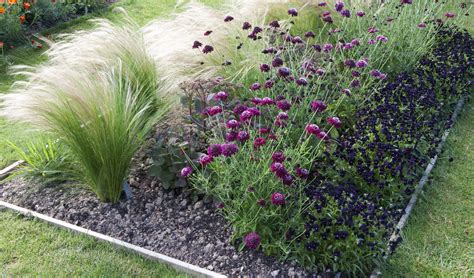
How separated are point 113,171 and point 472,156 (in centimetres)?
251

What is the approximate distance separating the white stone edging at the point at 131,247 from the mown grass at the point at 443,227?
3.19 ft

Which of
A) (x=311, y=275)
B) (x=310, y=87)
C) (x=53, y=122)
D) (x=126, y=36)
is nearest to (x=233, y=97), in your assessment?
(x=310, y=87)

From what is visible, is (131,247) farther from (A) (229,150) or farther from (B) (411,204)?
(B) (411,204)

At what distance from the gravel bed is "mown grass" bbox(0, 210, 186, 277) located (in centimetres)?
11

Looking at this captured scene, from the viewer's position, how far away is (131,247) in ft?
9.61

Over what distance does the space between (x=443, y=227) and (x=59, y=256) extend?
2.22 metres

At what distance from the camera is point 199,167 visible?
3.33 meters

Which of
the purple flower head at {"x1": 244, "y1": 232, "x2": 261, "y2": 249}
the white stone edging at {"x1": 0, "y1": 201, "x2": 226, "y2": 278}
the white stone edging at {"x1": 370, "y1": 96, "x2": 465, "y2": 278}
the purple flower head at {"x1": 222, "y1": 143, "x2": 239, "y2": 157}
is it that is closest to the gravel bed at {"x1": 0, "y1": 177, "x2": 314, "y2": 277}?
the white stone edging at {"x1": 0, "y1": 201, "x2": 226, "y2": 278}

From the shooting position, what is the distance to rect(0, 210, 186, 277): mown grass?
2.82 meters

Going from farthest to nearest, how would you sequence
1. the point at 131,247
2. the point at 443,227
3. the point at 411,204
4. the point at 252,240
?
the point at 411,204 → the point at 443,227 → the point at 131,247 → the point at 252,240

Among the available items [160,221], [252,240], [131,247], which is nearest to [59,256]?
[131,247]

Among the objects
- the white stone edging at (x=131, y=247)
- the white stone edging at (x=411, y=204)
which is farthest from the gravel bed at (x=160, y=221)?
the white stone edging at (x=411, y=204)

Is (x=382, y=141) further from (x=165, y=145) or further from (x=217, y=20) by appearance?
(x=217, y=20)

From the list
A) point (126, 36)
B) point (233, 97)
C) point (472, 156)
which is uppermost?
point (126, 36)
